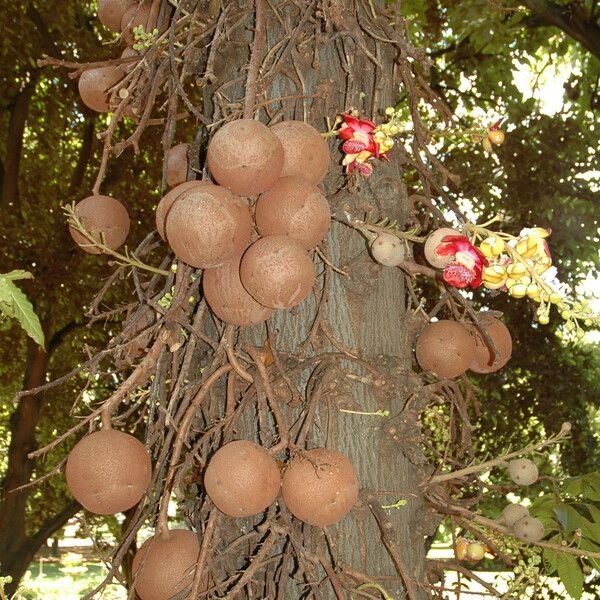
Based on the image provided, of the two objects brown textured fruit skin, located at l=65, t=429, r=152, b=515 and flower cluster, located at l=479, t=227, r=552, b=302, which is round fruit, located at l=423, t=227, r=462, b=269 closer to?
flower cluster, located at l=479, t=227, r=552, b=302

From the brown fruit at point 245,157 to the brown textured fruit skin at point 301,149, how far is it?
0.04 metres

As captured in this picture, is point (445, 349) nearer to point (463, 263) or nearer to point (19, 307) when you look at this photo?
point (463, 263)

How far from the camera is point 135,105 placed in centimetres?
153

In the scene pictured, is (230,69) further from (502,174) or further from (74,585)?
(74,585)

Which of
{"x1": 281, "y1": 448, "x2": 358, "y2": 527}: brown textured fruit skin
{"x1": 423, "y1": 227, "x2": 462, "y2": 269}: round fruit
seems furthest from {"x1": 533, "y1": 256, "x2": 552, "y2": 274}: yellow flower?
{"x1": 281, "y1": 448, "x2": 358, "y2": 527}: brown textured fruit skin

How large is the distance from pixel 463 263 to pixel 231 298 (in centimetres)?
37

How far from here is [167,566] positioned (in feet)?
3.80

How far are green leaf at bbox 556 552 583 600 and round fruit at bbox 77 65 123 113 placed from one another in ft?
4.67

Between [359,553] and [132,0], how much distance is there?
1308 mm

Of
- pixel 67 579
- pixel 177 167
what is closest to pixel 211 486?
pixel 177 167

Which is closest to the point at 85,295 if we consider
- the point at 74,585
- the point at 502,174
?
the point at 502,174

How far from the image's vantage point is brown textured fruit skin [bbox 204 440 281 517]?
1.07 metres

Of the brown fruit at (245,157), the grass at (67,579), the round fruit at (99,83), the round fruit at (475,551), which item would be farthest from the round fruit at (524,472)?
the grass at (67,579)

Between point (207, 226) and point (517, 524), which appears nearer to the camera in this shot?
point (207, 226)
